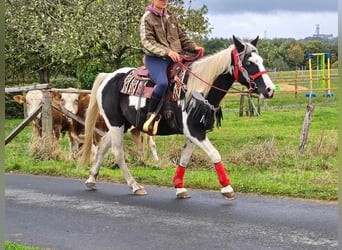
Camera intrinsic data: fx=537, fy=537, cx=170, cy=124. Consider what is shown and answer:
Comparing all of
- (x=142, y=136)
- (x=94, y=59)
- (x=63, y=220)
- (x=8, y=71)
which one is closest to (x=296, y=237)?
(x=63, y=220)

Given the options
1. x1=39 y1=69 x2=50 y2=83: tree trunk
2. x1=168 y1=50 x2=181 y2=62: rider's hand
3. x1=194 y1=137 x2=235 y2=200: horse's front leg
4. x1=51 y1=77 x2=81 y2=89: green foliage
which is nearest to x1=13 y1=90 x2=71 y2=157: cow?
x1=168 y1=50 x2=181 y2=62: rider's hand

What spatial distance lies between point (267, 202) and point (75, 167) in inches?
195

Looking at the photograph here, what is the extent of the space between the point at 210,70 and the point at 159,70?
74 cm

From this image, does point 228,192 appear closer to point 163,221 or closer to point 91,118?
point 163,221

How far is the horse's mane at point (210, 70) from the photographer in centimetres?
730

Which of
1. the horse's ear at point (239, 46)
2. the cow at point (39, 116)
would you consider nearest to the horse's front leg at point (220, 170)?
the horse's ear at point (239, 46)

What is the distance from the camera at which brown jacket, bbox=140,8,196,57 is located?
759 centimetres

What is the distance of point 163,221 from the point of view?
6410 millimetres

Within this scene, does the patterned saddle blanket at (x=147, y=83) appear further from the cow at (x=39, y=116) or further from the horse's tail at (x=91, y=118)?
the cow at (x=39, y=116)

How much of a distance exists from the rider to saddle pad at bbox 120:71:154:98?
0.66 ft

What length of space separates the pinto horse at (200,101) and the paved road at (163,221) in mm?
447

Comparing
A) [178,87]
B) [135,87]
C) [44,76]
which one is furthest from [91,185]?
[44,76]

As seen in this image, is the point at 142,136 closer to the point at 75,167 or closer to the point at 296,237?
the point at 75,167

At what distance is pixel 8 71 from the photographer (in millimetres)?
24312
